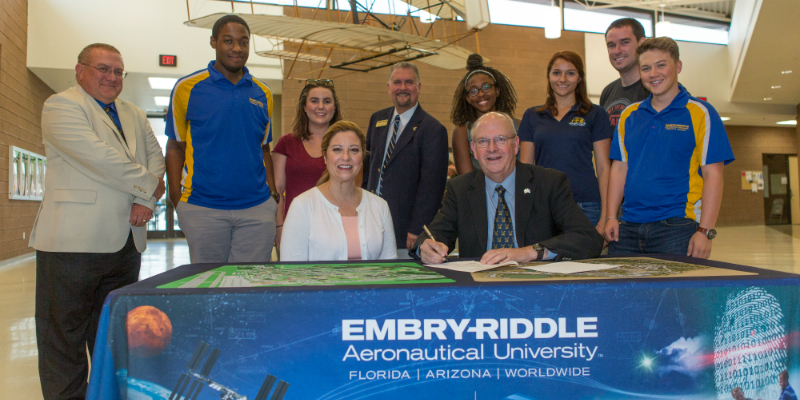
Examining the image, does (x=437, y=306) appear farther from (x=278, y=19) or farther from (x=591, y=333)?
(x=278, y=19)

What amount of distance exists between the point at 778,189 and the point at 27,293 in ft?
68.3

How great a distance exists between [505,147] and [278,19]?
237 inches

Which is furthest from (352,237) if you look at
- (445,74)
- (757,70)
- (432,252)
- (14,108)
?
(757,70)

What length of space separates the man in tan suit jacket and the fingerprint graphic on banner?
2.21 meters

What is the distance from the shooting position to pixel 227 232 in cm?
239

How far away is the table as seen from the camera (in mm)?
1045

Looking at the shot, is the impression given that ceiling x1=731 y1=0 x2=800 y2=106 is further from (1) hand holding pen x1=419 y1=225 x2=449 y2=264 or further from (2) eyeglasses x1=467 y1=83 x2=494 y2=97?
(1) hand holding pen x1=419 y1=225 x2=449 y2=264

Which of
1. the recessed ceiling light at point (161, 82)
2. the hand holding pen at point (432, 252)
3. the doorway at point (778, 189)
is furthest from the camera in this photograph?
the doorway at point (778, 189)

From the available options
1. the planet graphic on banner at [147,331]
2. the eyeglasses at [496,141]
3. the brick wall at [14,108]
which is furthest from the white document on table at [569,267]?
the brick wall at [14,108]

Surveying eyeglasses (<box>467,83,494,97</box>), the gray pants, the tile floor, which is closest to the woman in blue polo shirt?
eyeglasses (<box>467,83,494,97</box>)

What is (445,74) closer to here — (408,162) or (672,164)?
(408,162)

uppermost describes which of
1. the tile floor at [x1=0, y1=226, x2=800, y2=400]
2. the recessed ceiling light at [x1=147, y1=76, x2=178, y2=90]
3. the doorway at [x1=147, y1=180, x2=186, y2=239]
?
the recessed ceiling light at [x1=147, y1=76, x2=178, y2=90]

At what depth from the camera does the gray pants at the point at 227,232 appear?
91.9 inches

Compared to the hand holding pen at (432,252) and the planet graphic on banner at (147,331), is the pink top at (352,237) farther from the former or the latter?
the planet graphic on banner at (147,331)
